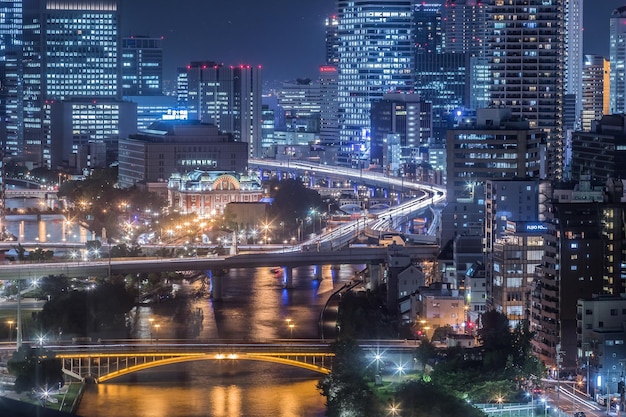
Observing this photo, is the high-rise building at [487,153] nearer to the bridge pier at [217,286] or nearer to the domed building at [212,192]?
the bridge pier at [217,286]

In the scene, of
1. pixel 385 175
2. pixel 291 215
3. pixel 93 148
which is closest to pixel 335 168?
pixel 385 175

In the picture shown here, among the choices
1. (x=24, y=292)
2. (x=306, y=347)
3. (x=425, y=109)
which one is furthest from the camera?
(x=425, y=109)

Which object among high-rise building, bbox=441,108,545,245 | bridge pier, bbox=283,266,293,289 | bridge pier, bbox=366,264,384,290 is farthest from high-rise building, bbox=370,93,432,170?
bridge pier, bbox=366,264,384,290

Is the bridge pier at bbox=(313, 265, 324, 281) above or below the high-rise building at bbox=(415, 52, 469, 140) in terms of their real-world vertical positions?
below

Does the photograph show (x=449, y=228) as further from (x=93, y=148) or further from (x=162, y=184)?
(x=93, y=148)

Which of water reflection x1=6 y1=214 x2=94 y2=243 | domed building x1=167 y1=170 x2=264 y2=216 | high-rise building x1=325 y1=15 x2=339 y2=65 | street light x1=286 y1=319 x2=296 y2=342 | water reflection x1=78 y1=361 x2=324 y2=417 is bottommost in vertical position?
water reflection x1=78 y1=361 x2=324 y2=417

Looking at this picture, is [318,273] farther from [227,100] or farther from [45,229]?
[227,100]

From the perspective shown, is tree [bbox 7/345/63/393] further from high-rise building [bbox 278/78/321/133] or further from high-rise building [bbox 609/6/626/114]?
high-rise building [bbox 278/78/321/133]
